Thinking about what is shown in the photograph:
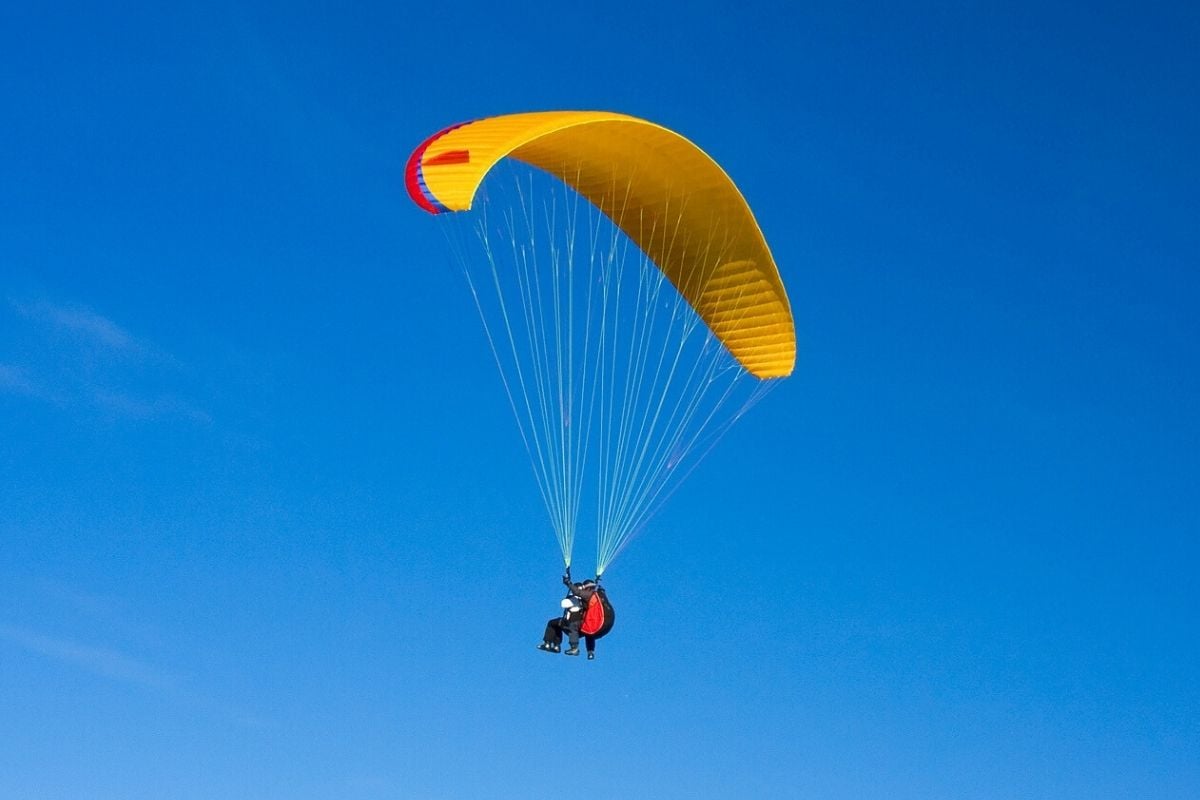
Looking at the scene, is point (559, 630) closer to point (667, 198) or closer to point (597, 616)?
point (597, 616)

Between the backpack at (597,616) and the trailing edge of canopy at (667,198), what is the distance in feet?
18.9

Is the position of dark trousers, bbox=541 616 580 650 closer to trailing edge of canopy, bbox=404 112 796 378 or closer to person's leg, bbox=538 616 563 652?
person's leg, bbox=538 616 563 652

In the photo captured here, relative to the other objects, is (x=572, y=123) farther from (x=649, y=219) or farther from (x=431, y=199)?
(x=649, y=219)

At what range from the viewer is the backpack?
26516mm

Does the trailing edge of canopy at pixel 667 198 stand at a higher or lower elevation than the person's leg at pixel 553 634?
higher

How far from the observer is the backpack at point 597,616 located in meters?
26.5

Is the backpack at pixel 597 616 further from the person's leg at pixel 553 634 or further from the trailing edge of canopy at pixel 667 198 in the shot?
the trailing edge of canopy at pixel 667 198

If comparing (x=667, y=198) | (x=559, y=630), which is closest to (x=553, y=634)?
(x=559, y=630)

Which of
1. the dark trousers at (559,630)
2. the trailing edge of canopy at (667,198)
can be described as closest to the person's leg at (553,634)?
the dark trousers at (559,630)

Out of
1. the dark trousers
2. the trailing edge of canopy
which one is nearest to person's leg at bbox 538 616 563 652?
the dark trousers

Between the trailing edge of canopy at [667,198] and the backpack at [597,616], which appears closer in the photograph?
the trailing edge of canopy at [667,198]

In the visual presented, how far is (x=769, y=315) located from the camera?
30047mm

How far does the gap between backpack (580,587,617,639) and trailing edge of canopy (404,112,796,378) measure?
5774 millimetres

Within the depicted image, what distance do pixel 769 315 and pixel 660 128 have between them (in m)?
4.34
